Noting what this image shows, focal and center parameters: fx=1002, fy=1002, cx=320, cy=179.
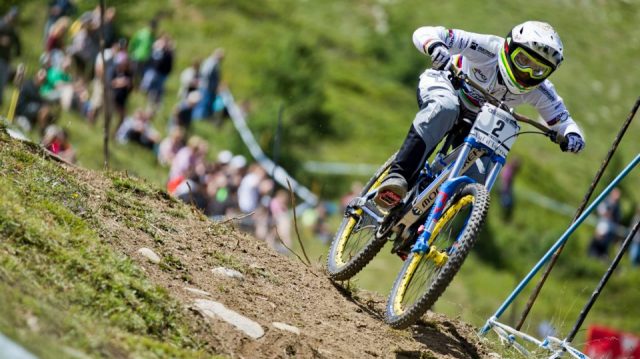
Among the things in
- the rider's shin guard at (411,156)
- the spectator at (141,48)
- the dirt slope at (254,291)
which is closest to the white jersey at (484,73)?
the rider's shin guard at (411,156)

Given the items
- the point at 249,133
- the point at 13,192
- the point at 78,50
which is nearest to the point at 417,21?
the point at 249,133

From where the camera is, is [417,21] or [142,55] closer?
[142,55]

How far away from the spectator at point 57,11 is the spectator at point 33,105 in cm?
279

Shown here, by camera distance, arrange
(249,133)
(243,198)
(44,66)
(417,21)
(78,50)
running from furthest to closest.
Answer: (417,21) < (249,133) < (78,50) < (44,66) < (243,198)

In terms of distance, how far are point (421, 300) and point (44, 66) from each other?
40.7 feet

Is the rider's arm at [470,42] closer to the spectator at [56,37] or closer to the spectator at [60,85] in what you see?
the spectator at [60,85]

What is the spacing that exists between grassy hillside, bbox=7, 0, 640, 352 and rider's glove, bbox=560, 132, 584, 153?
869cm

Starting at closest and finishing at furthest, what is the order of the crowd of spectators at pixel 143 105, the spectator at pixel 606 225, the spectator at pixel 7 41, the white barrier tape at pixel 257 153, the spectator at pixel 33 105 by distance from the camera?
the crowd of spectators at pixel 143 105 → the spectator at pixel 33 105 → the spectator at pixel 7 41 → the white barrier tape at pixel 257 153 → the spectator at pixel 606 225

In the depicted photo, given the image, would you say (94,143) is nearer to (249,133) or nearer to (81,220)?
(249,133)

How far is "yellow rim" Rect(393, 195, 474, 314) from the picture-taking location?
25.0 ft

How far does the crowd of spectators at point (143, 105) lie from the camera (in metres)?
14.5

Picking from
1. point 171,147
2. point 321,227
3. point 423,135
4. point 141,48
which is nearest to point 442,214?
point 423,135

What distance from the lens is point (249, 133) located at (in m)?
21.8

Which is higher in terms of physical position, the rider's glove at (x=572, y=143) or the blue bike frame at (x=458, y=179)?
the rider's glove at (x=572, y=143)
